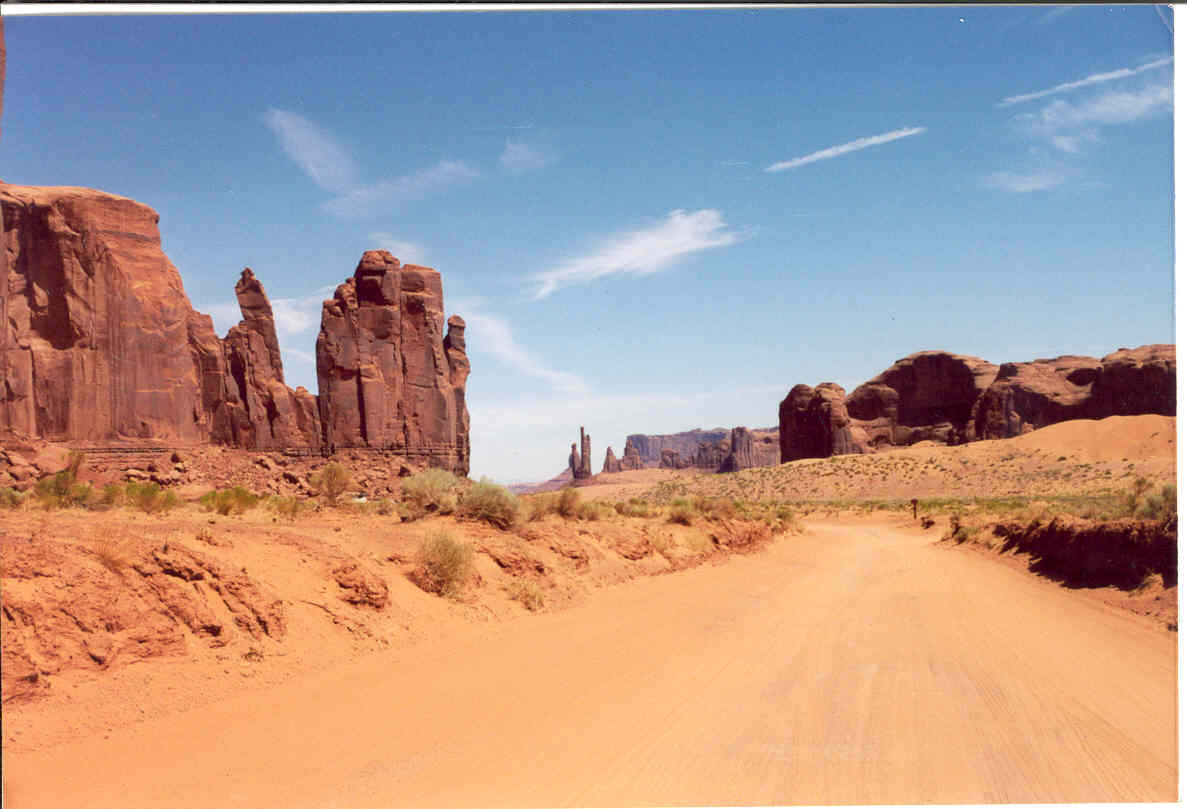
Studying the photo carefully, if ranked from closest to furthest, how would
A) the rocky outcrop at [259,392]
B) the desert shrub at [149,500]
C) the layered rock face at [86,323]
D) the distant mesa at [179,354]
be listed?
the desert shrub at [149,500] < the layered rock face at [86,323] < the distant mesa at [179,354] < the rocky outcrop at [259,392]

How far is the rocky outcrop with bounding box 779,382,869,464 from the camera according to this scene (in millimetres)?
122062

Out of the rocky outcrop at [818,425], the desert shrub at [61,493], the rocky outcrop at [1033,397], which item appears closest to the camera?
the desert shrub at [61,493]

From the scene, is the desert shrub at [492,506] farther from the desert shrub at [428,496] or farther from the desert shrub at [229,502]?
the desert shrub at [229,502]

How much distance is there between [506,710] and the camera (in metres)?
7.29

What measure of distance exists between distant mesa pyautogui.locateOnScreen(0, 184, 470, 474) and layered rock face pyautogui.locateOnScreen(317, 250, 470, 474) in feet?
0.38

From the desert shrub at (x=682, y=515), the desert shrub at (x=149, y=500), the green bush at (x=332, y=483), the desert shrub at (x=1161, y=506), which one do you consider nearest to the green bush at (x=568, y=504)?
the desert shrub at (x=682, y=515)

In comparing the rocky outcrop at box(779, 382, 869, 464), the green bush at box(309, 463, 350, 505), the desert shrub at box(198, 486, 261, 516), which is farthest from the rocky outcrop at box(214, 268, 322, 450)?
the rocky outcrop at box(779, 382, 869, 464)

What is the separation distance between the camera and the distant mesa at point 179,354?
45.5 m

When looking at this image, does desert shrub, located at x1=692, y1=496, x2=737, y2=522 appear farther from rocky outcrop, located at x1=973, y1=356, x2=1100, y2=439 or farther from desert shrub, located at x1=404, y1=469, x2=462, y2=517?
rocky outcrop, located at x1=973, y1=356, x2=1100, y2=439

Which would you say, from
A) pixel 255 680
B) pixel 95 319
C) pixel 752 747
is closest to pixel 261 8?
pixel 255 680

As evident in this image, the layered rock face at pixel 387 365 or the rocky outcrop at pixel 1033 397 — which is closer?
the layered rock face at pixel 387 365

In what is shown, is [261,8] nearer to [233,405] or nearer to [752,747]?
[752,747]

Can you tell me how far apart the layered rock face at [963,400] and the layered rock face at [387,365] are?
2903 inches

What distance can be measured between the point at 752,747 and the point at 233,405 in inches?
2479
